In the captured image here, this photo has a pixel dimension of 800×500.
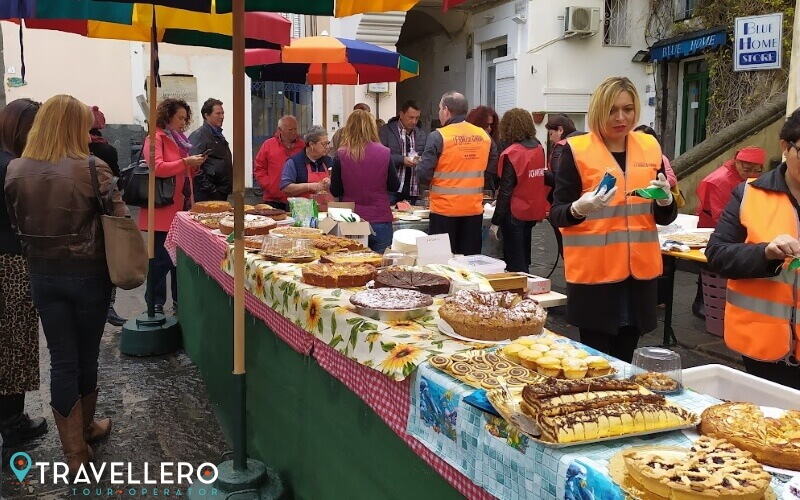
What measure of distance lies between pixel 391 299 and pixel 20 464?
258 centimetres

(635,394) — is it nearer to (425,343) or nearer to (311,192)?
(425,343)

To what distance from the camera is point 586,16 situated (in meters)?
16.0

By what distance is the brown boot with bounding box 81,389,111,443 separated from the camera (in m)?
4.09

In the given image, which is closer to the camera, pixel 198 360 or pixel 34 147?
pixel 34 147

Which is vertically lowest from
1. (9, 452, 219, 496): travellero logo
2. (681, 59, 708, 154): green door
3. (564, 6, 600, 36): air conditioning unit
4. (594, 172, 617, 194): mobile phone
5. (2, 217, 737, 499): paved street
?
(9, 452, 219, 496): travellero logo

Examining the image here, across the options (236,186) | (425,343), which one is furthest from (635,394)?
(236,186)

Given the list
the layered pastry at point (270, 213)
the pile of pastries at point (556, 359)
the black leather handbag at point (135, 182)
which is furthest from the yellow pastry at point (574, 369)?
the layered pastry at point (270, 213)

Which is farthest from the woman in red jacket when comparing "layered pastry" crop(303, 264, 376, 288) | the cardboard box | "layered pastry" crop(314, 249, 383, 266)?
"layered pastry" crop(303, 264, 376, 288)

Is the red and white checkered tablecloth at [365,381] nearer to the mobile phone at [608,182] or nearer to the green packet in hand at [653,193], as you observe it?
the mobile phone at [608,182]

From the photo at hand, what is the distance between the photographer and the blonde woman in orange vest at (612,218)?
3367mm

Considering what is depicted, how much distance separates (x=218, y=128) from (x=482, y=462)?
6367 millimetres

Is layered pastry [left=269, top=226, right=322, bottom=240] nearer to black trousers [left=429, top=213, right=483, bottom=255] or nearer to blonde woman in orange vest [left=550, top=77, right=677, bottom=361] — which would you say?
blonde woman in orange vest [left=550, top=77, right=677, bottom=361]

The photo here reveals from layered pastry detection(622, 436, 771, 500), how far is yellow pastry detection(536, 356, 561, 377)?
1.74ft

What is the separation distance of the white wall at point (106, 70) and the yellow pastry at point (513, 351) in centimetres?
1294
